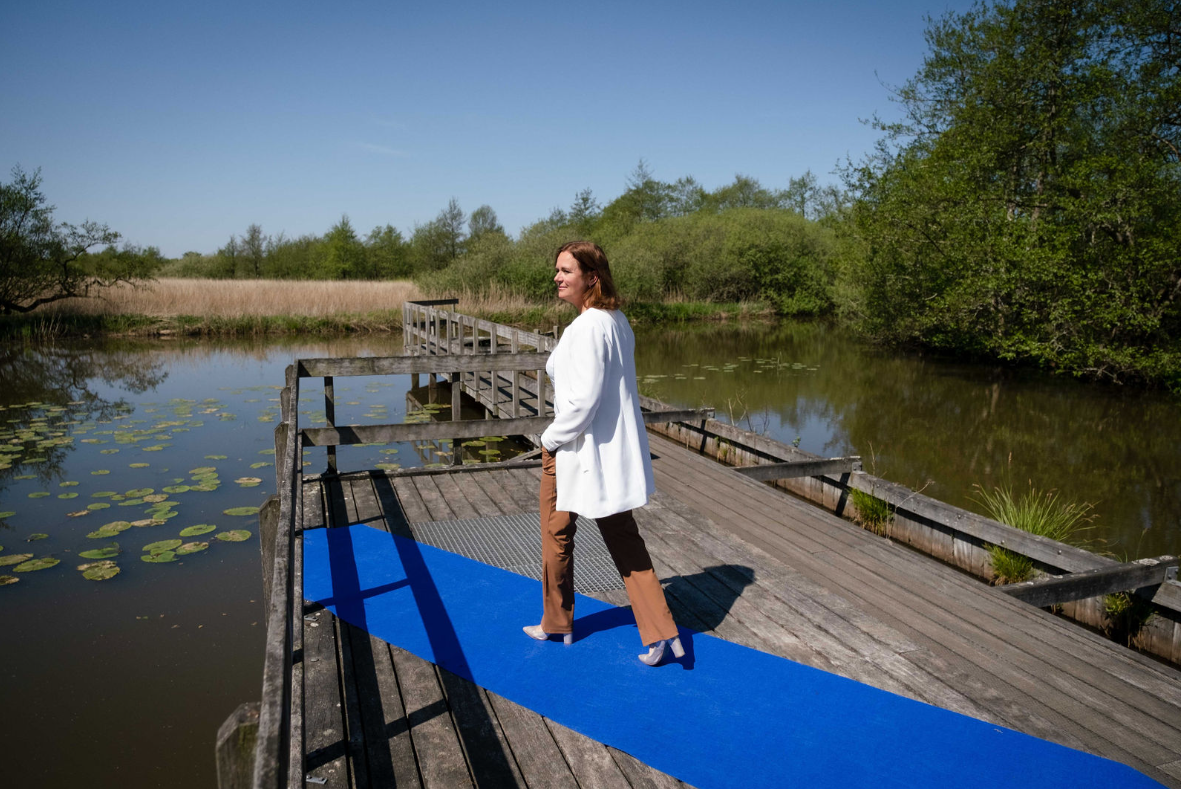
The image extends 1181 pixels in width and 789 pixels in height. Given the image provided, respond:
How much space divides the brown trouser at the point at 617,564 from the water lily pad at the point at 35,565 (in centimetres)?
512

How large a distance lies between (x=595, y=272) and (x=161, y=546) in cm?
536

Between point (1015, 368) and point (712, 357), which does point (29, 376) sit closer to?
point (712, 357)

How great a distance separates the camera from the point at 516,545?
15.6 feet

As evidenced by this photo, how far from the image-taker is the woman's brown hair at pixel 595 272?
306cm

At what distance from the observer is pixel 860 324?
24828mm

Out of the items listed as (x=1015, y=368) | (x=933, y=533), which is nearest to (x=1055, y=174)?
(x=1015, y=368)

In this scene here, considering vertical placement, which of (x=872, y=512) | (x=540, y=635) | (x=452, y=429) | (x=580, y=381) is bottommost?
(x=872, y=512)

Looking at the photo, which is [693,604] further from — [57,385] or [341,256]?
[341,256]

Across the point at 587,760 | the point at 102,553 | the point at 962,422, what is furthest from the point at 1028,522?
the point at 102,553

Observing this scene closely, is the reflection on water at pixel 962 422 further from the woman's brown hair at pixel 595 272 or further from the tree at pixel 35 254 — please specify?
the tree at pixel 35 254

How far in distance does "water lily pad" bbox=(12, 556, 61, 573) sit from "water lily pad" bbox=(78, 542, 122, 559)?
7.8 inches

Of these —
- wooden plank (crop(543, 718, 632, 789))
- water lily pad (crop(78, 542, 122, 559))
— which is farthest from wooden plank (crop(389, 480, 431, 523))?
wooden plank (crop(543, 718, 632, 789))

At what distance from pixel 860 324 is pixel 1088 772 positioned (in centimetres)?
2358

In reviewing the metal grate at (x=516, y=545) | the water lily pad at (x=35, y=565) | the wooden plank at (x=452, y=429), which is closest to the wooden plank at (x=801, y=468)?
the wooden plank at (x=452, y=429)
